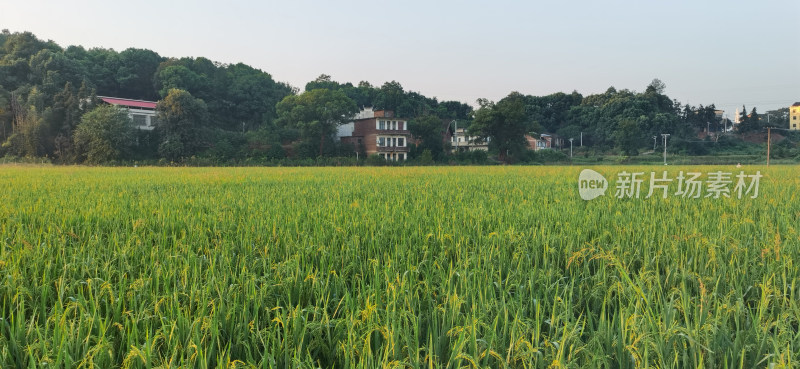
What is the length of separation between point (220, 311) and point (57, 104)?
41.3 m

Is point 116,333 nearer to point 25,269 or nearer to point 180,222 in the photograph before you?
point 25,269

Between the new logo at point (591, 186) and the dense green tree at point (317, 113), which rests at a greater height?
the dense green tree at point (317, 113)

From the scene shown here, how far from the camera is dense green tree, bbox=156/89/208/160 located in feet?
108

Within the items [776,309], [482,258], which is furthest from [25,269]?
[776,309]

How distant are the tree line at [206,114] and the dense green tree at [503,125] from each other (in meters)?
0.10

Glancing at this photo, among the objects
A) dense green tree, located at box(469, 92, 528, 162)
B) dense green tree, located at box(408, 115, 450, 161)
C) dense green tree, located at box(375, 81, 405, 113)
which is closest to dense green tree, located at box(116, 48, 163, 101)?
dense green tree, located at box(375, 81, 405, 113)

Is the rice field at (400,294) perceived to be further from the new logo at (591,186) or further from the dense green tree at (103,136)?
the dense green tree at (103,136)

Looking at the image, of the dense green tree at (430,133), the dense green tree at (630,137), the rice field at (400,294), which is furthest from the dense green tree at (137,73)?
the dense green tree at (630,137)

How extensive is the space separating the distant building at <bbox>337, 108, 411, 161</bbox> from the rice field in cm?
3977

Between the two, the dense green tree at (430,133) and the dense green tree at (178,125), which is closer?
the dense green tree at (178,125)

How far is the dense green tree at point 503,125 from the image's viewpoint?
4206cm

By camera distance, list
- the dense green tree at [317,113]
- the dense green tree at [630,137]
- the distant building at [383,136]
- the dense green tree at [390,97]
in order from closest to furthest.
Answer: the dense green tree at [317,113] < the distant building at [383,136] < the dense green tree at [630,137] < the dense green tree at [390,97]

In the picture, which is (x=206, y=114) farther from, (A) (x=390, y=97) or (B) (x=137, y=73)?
(A) (x=390, y=97)

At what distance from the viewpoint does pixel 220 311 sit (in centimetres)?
164
